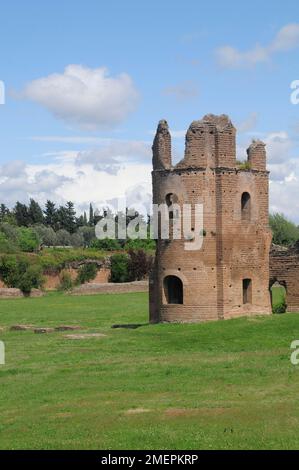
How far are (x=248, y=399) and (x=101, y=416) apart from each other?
3.21 m

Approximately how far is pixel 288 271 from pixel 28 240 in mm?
70836

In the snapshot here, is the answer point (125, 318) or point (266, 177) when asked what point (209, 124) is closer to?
point (266, 177)

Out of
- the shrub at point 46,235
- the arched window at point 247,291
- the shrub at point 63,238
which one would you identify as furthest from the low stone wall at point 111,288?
the shrub at point 63,238

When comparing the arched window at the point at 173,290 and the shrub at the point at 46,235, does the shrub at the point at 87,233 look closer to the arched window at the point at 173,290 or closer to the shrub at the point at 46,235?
the shrub at the point at 46,235

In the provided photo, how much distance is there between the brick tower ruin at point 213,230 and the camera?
31.2m

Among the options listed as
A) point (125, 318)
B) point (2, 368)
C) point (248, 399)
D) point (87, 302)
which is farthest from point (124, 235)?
point (248, 399)

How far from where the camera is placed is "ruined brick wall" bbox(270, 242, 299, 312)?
33.4m

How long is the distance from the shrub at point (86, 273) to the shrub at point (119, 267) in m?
1.79

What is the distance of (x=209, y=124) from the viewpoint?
102 ft

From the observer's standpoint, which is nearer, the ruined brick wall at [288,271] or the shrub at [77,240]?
the ruined brick wall at [288,271]

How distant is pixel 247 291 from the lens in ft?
107

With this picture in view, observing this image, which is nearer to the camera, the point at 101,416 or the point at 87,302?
the point at 101,416
